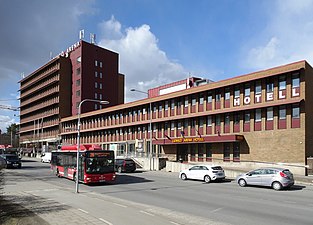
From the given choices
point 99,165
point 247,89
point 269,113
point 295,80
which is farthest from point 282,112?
point 99,165

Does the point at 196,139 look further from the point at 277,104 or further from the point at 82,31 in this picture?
the point at 82,31

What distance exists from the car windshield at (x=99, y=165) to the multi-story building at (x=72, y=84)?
58151 millimetres

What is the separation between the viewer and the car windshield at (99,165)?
24672 millimetres

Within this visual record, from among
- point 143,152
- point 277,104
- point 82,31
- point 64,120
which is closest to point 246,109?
point 277,104

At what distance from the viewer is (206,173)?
92.9ft

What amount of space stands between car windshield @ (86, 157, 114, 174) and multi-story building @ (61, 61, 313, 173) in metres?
17.1

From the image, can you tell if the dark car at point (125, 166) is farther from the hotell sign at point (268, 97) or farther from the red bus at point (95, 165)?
the hotell sign at point (268, 97)

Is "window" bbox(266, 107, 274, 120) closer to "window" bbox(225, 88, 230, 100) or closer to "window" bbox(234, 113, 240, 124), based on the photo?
Result: "window" bbox(234, 113, 240, 124)

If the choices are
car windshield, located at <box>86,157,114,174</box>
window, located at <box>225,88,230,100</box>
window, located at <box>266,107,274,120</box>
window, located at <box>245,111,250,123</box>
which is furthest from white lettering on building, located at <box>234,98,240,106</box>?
car windshield, located at <box>86,157,114,174</box>

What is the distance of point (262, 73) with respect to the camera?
118 ft

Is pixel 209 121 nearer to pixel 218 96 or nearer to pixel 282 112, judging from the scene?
pixel 218 96

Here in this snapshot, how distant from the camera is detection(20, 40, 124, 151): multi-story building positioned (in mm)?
86188

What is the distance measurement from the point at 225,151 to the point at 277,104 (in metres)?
9.12

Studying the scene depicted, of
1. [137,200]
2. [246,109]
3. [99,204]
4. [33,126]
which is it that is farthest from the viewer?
[33,126]
